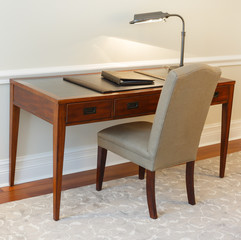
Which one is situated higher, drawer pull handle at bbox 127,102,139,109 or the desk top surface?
the desk top surface

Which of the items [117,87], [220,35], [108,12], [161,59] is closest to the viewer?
[117,87]

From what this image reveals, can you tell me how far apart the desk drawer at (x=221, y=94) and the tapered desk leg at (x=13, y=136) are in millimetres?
1308

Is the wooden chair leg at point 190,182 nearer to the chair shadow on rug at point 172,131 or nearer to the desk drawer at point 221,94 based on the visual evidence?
the chair shadow on rug at point 172,131

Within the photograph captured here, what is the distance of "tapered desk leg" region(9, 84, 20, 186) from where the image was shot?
303 cm

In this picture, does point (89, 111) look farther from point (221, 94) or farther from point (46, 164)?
point (221, 94)

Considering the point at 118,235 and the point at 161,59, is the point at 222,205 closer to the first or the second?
the point at 118,235

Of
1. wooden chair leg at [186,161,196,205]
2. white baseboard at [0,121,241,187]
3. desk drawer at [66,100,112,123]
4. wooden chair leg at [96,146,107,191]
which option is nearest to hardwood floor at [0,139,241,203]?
white baseboard at [0,121,241,187]

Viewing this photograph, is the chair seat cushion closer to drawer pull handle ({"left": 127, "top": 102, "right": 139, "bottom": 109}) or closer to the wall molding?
drawer pull handle ({"left": 127, "top": 102, "right": 139, "bottom": 109})

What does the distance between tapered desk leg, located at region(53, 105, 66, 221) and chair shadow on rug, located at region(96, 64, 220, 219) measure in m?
0.40

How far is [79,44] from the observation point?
10.7ft

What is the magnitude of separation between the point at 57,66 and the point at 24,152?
614mm

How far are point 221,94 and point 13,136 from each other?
1416 millimetres

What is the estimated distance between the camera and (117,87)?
286 centimetres

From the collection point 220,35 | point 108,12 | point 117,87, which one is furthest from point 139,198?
point 220,35
